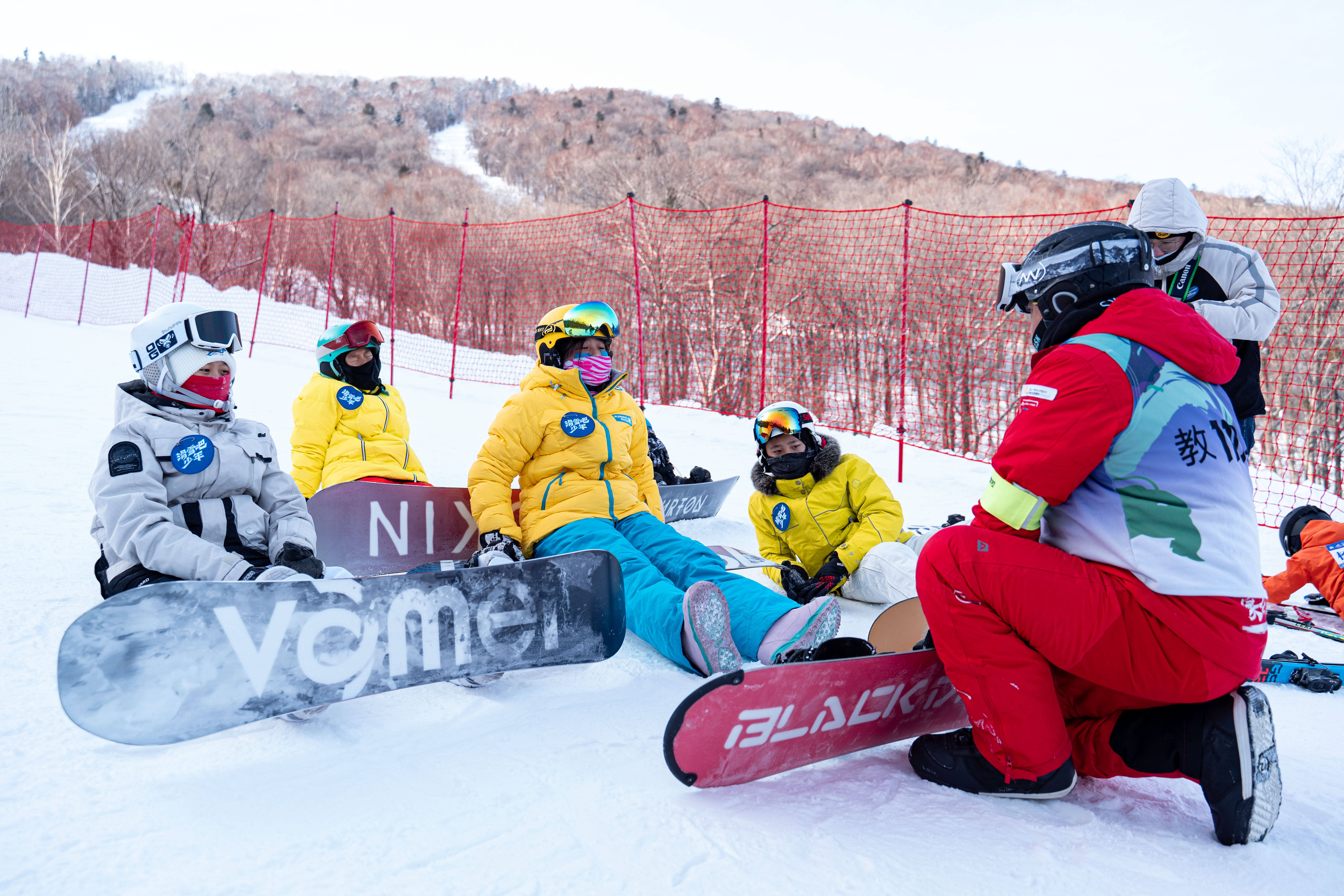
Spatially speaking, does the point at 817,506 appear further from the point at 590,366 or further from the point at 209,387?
the point at 209,387

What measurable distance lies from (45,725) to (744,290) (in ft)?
34.9

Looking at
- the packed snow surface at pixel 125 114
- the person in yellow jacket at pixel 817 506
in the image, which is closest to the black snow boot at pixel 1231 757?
the person in yellow jacket at pixel 817 506

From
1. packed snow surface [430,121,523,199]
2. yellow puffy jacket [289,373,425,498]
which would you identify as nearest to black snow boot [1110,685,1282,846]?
yellow puffy jacket [289,373,425,498]

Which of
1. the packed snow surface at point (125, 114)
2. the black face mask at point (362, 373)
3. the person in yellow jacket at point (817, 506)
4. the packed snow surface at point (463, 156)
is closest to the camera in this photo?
the person in yellow jacket at point (817, 506)

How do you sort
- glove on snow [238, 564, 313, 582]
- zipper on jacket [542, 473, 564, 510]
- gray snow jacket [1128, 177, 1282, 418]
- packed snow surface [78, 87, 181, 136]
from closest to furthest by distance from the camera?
glove on snow [238, 564, 313, 582] < gray snow jacket [1128, 177, 1282, 418] < zipper on jacket [542, 473, 564, 510] < packed snow surface [78, 87, 181, 136]

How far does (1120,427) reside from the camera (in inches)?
56.3

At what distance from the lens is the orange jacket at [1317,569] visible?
115 inches

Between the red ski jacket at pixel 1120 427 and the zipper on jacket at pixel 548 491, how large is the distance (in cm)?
179

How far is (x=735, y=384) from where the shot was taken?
36.3ft

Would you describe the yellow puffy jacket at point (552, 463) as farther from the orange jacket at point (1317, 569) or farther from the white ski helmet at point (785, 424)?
the orange jacket at point (1317, 569)

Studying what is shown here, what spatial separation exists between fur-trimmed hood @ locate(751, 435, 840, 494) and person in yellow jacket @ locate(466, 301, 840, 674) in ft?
1.91

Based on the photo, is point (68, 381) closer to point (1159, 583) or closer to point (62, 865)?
point (62, 865)

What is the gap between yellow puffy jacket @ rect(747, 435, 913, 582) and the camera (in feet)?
11.2

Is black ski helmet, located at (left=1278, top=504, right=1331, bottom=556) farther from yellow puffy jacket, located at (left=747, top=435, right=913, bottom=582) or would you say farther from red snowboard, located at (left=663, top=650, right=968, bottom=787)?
red snowboard, located at (left=663, top=650, right=968, bottom=787)
